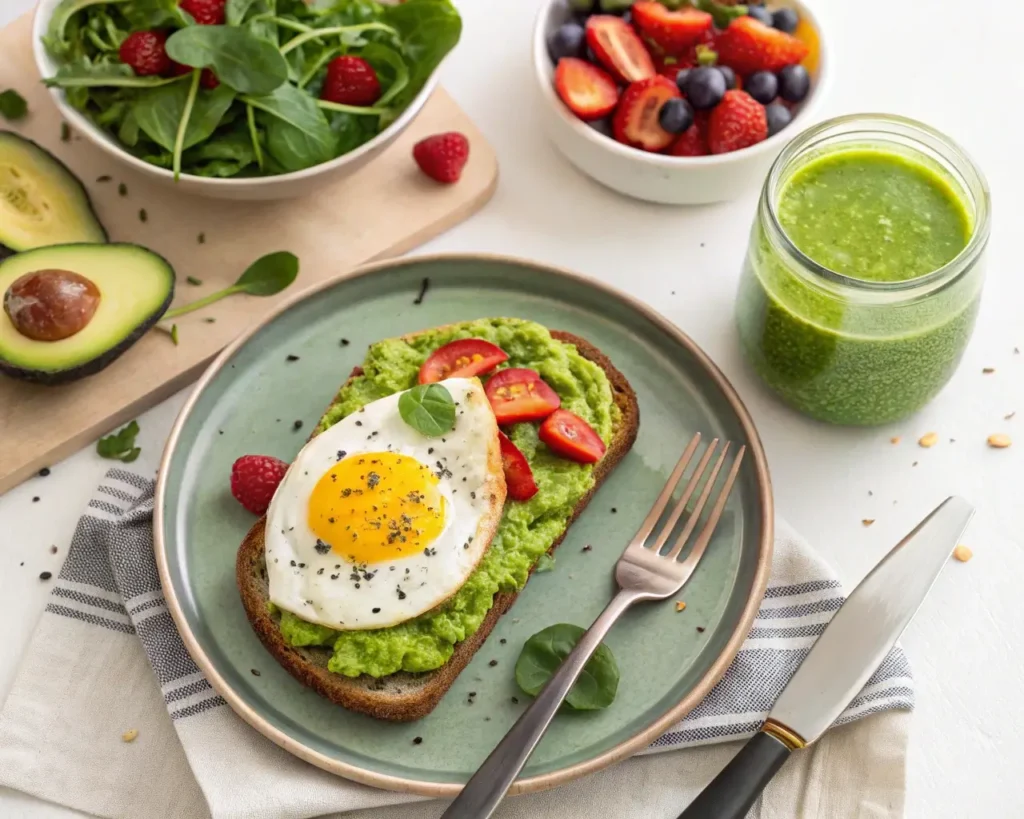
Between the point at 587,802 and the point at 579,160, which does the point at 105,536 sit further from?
the point at 579,160

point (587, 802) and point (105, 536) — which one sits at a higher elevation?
point (105, 536)

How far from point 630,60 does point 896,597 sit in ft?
6.16

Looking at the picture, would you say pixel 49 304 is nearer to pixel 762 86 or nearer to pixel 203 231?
pixel 203 231

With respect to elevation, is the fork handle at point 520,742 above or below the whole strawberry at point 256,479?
below

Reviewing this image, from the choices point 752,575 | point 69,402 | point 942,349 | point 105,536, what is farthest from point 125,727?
point 942,349

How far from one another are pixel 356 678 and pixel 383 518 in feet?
1.30

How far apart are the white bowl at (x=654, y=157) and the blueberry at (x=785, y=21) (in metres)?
0.06

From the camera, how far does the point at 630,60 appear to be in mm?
3646

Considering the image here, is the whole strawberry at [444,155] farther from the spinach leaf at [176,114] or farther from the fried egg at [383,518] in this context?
the fried egg at [383,518]

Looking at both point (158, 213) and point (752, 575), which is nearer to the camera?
point (752, 575)

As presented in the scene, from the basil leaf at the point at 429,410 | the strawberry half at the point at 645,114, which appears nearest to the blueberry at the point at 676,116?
the strawberry half at the point at 645,114

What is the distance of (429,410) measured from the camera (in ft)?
9.61

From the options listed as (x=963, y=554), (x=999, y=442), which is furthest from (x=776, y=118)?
(x=963, y=554)

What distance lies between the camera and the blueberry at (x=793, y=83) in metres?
3.58
